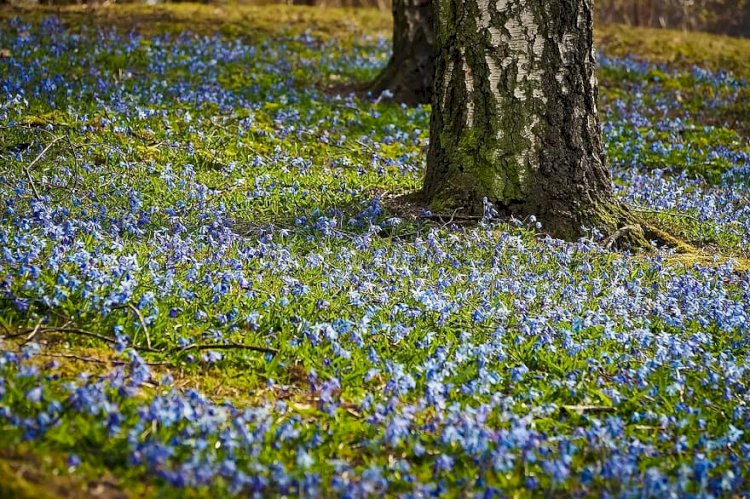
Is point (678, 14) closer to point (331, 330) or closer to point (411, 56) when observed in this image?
point (411, 56)

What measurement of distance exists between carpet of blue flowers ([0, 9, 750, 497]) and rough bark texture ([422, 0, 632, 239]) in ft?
1.00

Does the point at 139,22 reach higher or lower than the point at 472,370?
higher

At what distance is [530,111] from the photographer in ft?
19.0

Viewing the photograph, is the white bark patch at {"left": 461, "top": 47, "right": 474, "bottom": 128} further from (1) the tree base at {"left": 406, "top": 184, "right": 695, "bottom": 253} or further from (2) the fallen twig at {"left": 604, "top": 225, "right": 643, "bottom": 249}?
(2) the fallen twig at {"left": 604, "top": 225, "right": 643, "bottom": 249}

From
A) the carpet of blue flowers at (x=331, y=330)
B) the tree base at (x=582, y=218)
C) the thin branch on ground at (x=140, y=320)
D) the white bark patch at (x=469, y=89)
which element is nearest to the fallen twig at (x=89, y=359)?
the carpet of blue flowers at (x=331, y=330)

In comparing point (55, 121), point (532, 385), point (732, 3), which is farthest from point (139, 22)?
point (732, 3)

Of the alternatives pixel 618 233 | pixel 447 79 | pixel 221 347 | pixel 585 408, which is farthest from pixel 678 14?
pixel 221 347

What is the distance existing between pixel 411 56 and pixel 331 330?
6.25 meters

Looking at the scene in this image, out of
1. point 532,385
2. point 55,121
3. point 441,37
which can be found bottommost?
point 532,385

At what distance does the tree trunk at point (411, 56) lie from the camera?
9.47 meters

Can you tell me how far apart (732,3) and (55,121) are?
16331mm

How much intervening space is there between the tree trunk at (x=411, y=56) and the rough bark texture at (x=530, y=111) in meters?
3.56

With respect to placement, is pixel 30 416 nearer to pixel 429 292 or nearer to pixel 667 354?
pixel 429 292

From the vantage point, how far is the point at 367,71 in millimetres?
11094
